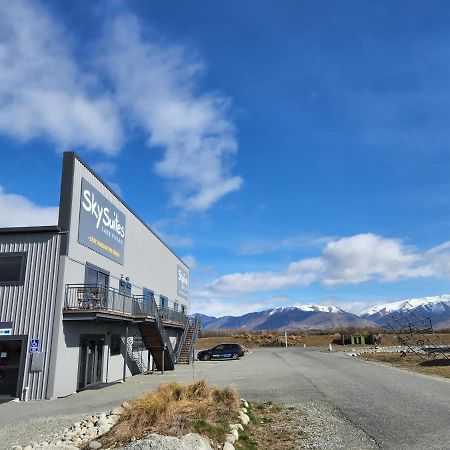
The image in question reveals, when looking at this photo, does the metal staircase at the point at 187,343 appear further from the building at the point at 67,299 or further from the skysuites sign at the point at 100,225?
the skysuites sign at the point at 100,225

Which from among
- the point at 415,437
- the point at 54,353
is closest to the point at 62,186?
the point at 54,353

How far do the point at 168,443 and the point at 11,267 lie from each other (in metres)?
13.9

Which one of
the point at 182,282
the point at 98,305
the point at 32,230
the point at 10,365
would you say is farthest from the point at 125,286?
the point at 182,282

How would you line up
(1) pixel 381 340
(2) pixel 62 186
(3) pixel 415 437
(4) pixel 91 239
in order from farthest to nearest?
(1) pixel 381 340 → (4) pixel 91 239 → (2) pixel 62 186 → (3) pixel 415 437

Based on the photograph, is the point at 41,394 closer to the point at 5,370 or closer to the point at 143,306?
the point at 5,370

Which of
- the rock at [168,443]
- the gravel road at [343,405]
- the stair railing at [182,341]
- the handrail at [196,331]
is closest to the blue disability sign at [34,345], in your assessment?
the gravel road at [343,405]

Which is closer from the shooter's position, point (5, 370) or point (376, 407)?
point (376, 407)

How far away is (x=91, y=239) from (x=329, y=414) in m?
13.5

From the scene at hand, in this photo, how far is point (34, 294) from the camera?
18.5 m

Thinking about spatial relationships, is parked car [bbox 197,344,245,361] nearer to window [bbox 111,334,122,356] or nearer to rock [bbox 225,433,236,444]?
window [bbox 111,334,122,356]

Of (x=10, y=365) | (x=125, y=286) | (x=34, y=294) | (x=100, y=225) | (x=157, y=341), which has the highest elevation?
(x=100, y=225)

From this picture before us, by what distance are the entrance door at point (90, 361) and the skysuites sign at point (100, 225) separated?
14.2 feet

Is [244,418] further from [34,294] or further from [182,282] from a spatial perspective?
[182,282]

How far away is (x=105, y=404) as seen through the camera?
15.1 metres
